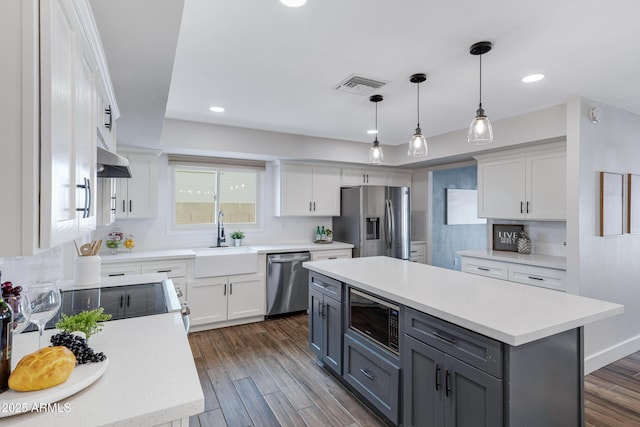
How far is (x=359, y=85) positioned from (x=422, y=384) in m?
2.14

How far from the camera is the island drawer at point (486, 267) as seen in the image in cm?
364

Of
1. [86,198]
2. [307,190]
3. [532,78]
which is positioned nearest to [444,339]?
[86,198]

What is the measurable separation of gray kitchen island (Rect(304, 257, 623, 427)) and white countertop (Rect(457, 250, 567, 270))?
1.37 meters

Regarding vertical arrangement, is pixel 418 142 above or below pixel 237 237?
above

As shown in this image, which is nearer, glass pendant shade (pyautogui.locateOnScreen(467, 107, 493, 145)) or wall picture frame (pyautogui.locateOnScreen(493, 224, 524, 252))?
glass pendant shade (pyautogui.locateOnScreen(467, 107, 493, 145))

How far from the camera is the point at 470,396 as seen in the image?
5.08 ft

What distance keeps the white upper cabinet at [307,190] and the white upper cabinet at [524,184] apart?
1984mm

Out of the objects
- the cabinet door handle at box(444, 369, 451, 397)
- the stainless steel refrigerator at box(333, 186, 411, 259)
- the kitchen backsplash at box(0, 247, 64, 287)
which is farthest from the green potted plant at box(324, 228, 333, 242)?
the cabinet door handle at box(444, 369, 451, 397)

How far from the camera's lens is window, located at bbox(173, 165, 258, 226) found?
171 inches

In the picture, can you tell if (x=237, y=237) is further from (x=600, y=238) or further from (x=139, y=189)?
(x=600, y=238)

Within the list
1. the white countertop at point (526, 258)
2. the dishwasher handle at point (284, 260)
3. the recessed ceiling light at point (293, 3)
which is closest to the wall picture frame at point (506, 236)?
the white countertop at point (526, 258)

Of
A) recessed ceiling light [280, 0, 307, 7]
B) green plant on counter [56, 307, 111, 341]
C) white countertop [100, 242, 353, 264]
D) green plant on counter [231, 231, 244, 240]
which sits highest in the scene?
recessed ceiling light [280, 0, 307, 7]

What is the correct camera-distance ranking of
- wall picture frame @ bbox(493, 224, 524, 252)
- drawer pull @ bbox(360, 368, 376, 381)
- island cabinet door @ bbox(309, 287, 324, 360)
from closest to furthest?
drawer pull @ bbox(360, 368, 376, 381) → island cabinet door @ bbox(309, 287, 324, 360) → wall picture frame @ bbox(493, 224, 524, 252)

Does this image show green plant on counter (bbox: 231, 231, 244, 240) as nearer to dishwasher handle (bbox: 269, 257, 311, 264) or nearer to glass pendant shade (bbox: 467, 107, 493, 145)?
dishwasher handle (bbox: 269, 257, 311, 264)
